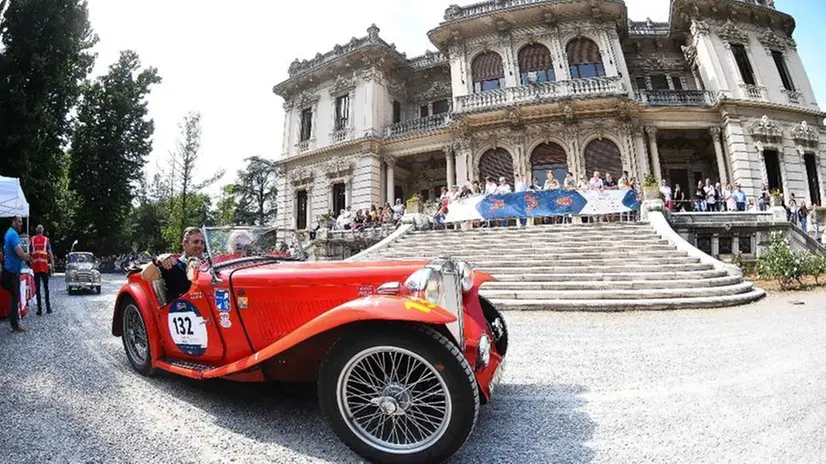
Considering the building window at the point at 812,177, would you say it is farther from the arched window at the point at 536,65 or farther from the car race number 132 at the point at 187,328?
the car race number 132 at the point at 187,328

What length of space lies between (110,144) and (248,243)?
96.5ft

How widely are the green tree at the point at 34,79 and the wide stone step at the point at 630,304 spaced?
64.0ft

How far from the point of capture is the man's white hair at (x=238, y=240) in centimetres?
341

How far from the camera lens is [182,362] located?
10.2 ft

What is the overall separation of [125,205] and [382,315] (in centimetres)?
3234

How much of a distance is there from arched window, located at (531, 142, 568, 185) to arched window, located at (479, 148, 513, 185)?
3.73ft

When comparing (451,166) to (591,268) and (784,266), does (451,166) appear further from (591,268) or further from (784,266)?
(784,266)

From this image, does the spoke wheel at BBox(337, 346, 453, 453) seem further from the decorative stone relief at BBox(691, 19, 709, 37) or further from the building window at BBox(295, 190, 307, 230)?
the decorative stone relief at BBox(691, 19, 709, 37)

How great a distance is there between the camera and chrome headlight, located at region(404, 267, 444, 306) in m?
2.33

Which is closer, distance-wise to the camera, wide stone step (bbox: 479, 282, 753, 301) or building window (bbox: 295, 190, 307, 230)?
wide stone step (bbox: 479, 282, 753, 301)

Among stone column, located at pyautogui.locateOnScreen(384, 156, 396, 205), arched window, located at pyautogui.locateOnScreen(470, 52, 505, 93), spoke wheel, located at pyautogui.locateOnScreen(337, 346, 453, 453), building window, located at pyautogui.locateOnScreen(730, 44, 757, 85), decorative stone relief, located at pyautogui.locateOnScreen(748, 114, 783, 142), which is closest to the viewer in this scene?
spoke wheel, located at pyautogui.locateOnScreen(337, 346, 453, 453)

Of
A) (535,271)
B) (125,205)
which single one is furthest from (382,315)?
(125,205)

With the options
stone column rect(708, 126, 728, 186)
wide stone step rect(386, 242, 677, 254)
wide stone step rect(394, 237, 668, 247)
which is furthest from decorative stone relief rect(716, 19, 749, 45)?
wide stone step rect(386, 242, 677, 254)

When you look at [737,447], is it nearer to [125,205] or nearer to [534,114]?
[534,114]
